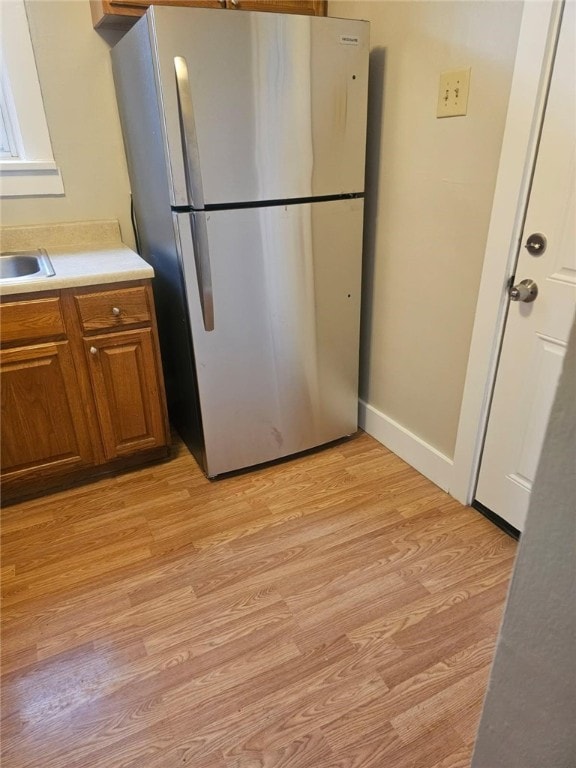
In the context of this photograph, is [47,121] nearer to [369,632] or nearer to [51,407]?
[51,407]

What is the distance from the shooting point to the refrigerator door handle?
4.89ft

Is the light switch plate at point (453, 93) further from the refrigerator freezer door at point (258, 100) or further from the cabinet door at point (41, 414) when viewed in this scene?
the cabinet door at point (41, 414)

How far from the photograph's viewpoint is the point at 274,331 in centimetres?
194

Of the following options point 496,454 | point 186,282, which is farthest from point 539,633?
point 186,282

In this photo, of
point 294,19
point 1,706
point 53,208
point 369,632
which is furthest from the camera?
point 53,208

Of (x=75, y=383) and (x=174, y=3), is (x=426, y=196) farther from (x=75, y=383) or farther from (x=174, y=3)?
Answer: (x=75, y=383)

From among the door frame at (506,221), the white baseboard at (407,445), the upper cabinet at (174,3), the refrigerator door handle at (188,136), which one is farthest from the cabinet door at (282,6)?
the white baseboard at (407,445)

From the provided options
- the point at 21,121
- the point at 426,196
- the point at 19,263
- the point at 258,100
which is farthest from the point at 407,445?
the point at 21,121

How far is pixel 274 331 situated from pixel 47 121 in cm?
127

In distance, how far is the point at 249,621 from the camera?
148 centimetres

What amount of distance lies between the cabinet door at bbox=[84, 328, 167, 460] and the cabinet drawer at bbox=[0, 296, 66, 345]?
0.13 meters

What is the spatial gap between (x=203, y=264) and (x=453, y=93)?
0.97 meters

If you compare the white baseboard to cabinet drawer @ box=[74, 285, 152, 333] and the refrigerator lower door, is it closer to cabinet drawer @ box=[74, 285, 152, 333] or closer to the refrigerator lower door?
the refrigerator lower door

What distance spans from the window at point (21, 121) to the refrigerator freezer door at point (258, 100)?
2.61ft
